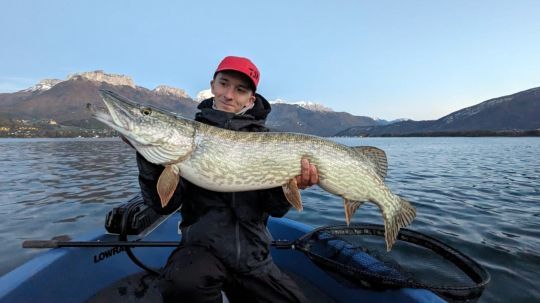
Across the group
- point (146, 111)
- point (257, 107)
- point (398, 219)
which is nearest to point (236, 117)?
point (257, 107)

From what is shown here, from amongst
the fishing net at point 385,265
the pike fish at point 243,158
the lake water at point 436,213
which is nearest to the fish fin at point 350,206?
the pike fish at point 243,158

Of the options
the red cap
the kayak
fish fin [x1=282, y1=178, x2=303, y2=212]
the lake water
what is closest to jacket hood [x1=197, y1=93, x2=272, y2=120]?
the red cap

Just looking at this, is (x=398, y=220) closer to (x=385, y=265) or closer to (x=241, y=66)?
(x=385, y=265)

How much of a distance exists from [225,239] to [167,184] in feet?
2.45

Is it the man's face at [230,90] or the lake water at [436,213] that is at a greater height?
the man's face at [230,90]

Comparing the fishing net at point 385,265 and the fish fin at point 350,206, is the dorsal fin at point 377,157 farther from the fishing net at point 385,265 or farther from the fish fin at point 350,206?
the fishing net at point 385,265

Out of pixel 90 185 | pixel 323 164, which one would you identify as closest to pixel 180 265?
pixel 323 164

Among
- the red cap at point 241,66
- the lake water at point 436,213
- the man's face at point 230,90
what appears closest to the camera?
the red cap at point 241,66

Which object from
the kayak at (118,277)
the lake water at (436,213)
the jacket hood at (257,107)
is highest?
the jacket hood at (257,107)

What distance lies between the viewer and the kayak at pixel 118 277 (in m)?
3.04

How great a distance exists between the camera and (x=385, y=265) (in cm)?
359

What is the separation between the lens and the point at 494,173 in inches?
666

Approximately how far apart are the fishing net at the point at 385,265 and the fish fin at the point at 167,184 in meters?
2.00

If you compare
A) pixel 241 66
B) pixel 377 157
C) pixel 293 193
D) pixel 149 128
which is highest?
pixel 241 66
